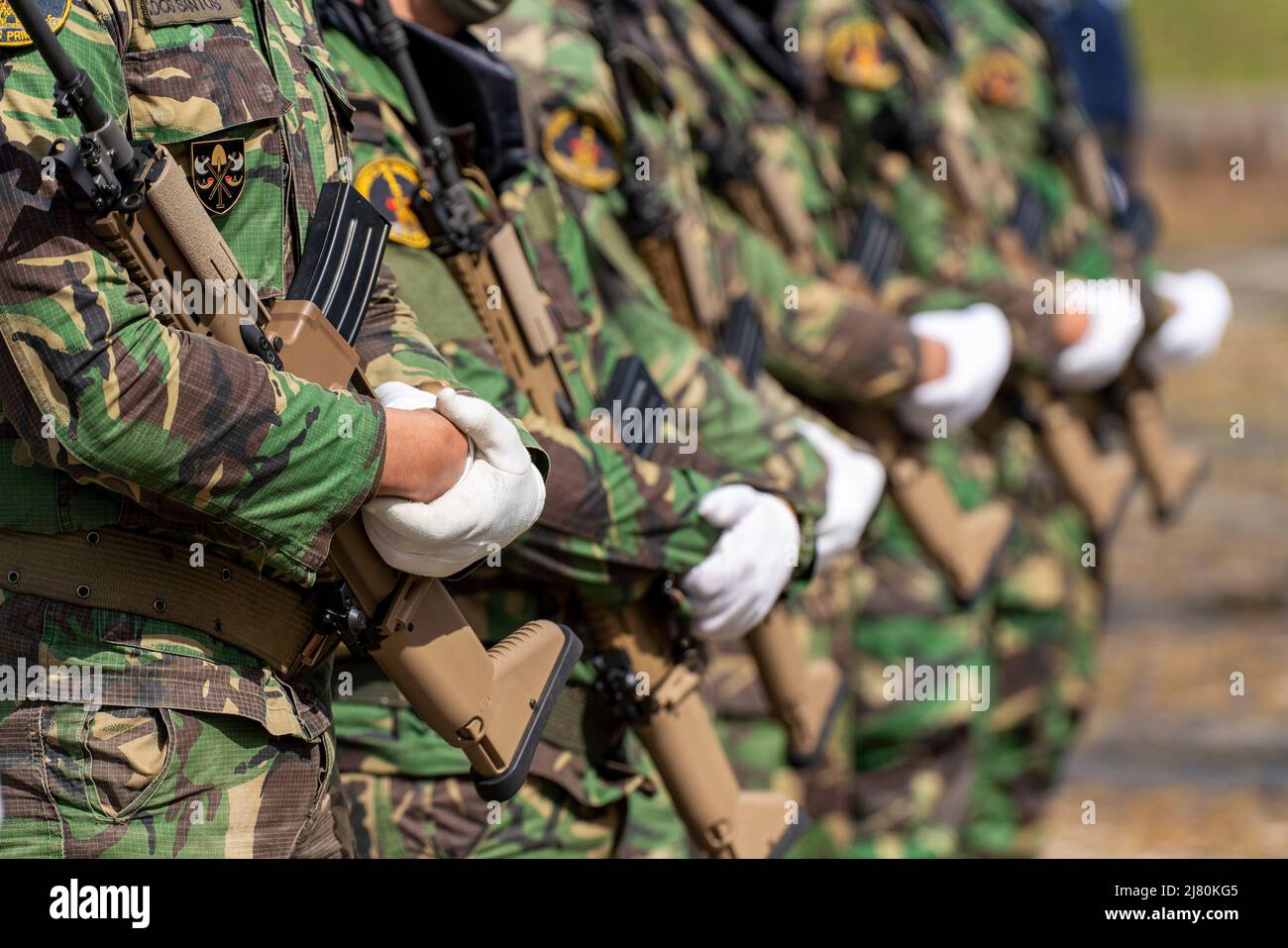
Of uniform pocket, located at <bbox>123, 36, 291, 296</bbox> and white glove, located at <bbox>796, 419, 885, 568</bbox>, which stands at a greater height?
uniform pocket, located at <bbox>123, 36, 291, 296</bbox>

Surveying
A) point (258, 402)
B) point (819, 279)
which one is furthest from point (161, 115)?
point (819, 279)

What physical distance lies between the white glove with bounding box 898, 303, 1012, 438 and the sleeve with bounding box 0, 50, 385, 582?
262 cm

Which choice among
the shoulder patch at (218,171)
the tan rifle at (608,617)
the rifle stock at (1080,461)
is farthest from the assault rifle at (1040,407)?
the shoulder patch at (218,171)

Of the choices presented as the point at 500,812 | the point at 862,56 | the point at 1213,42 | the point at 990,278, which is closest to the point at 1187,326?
the point at 990,278

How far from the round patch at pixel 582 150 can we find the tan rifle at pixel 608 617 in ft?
1.33

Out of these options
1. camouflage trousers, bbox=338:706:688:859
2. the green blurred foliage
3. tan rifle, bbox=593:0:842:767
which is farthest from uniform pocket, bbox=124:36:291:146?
the green blurred foliage

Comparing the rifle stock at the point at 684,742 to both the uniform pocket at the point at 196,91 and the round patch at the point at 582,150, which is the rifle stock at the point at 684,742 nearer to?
the round patch at the point at 582,150

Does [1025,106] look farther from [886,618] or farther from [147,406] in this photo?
[147,406]

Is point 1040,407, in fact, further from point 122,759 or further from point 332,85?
point 122,759

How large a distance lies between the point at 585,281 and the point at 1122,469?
3.53 meters

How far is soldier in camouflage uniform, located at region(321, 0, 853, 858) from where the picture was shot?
2.71 metres

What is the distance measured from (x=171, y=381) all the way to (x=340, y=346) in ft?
0.86

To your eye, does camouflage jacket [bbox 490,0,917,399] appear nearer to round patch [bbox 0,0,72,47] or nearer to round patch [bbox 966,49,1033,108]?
round patch [bbox 0,0,72,47]

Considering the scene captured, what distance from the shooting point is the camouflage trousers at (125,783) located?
2.07 m
